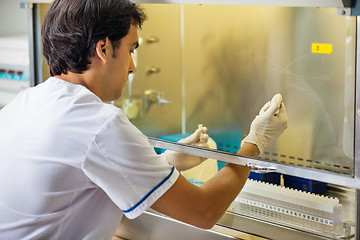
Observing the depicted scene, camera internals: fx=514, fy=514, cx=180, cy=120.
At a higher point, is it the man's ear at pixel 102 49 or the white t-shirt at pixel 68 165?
the man's ear at pixel 102 49

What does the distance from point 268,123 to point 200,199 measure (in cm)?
29

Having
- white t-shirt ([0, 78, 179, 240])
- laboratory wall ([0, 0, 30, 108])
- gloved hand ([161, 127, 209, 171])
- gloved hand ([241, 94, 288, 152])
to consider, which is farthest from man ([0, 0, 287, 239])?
laboratory wall ([0, 0, 30, 108])

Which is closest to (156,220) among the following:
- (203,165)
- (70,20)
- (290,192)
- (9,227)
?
(203,165)

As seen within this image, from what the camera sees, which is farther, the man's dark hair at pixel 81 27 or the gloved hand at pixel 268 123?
the gloved hand at pixel 268 123

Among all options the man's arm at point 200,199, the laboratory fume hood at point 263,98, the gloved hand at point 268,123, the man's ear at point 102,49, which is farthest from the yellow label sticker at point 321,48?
the man's ear at point 102,49

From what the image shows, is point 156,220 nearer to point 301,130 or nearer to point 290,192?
point 290,192

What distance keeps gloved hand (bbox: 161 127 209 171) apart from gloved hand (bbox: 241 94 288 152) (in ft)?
0.56

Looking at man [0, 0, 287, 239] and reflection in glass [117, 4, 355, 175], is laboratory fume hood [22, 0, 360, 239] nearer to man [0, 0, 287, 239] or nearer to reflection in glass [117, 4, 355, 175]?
reflection in glass [117, 4, 355, 175]

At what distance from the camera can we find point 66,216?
1.05 meters

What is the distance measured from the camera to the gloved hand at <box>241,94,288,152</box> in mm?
1215

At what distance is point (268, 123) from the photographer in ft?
4.04

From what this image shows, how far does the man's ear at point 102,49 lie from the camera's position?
3.42ft

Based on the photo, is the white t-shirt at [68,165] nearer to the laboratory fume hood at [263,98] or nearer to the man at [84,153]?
the man at [84,153]

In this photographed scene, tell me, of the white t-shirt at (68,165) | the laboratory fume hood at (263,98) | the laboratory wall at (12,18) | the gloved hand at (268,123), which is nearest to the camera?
the white t-shirt at (68,165)
